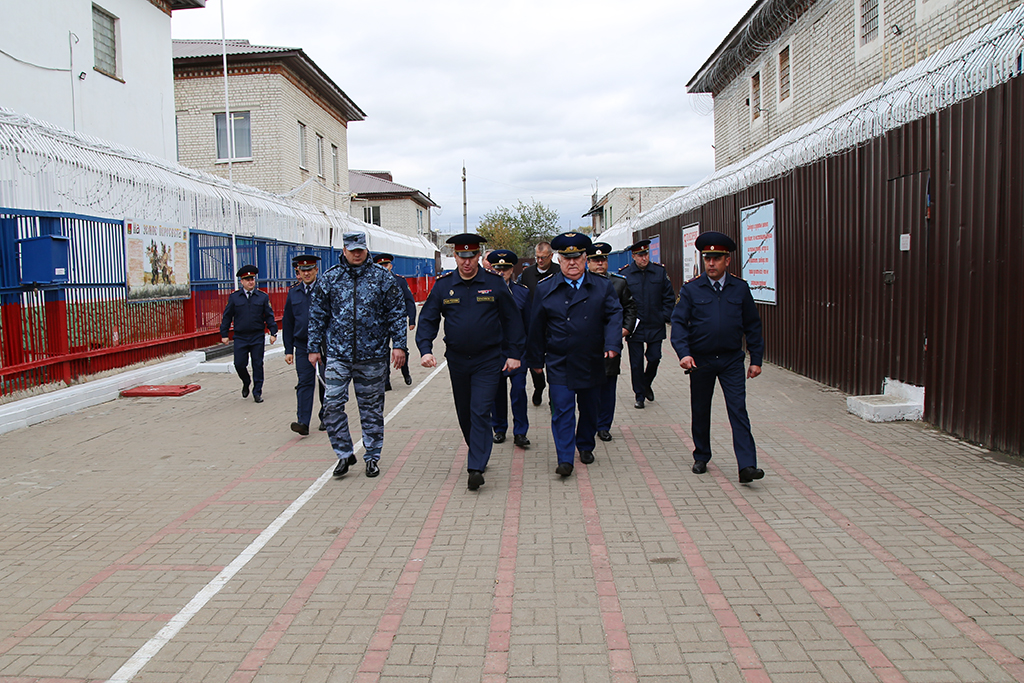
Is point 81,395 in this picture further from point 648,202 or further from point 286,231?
point 648,202

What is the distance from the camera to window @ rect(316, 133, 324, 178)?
2966 cm

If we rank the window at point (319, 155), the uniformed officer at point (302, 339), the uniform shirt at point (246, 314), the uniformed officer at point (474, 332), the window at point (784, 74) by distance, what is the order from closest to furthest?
the uniformed officer at point (474, 332)
the uniformed officer at point (302, 339)
the uniform shirt at point (246, 314)
the window at point (784, 74)
the window at point (319, 155)

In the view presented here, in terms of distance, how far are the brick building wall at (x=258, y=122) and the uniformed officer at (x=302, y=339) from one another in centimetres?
1819

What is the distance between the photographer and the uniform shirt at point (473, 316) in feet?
19.6

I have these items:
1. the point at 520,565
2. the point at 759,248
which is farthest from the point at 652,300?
the point at 520,565

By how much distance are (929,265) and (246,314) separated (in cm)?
779

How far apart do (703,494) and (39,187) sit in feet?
29.5

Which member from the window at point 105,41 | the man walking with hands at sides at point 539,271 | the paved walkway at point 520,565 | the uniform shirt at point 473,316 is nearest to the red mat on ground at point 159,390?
the paved walkway at point 520,565

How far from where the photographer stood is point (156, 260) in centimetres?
1227

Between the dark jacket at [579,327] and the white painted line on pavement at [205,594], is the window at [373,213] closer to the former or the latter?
the dark jacket at [579,327]

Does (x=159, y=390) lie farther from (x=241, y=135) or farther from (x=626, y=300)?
(x=241, y=135)

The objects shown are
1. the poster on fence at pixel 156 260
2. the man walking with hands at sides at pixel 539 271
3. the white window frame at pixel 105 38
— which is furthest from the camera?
the white window frame at pixel 105 38

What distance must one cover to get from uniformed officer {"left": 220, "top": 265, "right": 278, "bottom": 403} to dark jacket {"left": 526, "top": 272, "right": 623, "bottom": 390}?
194 inches

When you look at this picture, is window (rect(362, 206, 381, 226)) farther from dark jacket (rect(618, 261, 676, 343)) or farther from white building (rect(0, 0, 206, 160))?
dark jacket (rect(618, 261, 676, 343))
